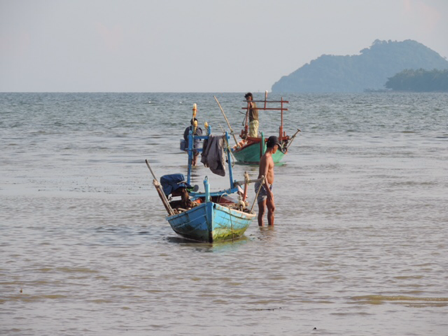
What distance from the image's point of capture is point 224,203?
16.0 meters

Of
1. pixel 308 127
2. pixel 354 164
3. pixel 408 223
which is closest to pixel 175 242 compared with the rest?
pixel 408 223

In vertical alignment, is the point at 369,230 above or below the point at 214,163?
below

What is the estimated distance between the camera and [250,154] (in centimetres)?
3061

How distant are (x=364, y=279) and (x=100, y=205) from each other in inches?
373

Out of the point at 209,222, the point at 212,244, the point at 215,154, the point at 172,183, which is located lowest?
the point at 212,244

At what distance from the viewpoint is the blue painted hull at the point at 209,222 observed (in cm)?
1446

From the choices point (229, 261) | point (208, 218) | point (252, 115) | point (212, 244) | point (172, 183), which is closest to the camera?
point (229, 261)

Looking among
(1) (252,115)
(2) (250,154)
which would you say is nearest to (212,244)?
(1) (252,115)

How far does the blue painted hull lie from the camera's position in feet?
47.4

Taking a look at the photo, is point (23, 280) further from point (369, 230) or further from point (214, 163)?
point (369, 230)

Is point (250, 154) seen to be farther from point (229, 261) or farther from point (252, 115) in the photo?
point (229, 261)

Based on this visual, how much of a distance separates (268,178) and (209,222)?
2378 millimetres

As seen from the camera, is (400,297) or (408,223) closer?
(400,297)

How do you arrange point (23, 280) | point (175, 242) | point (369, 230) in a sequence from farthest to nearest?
point (369, 230) < point (175, 242) < point (23, 280)
